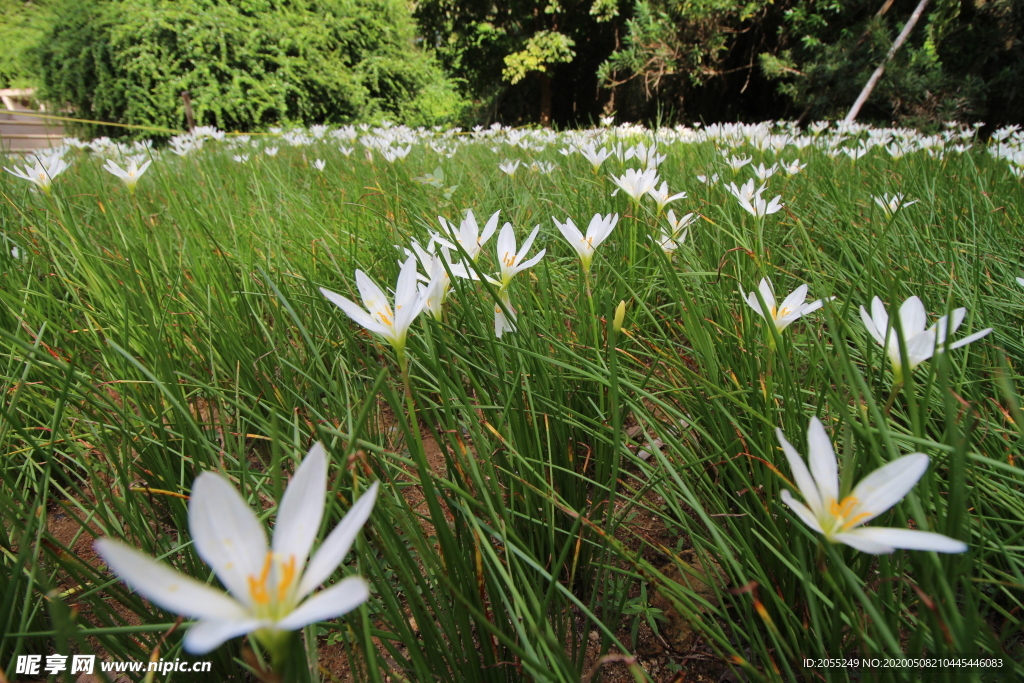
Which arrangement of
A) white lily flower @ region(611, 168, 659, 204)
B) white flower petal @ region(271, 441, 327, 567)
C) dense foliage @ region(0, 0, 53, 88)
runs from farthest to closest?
1. dense foliage @ region(0, 0, 53, 88)
2. white lily flower @ region(611, 168, 659, 204)
3. white flower petal @ region(271, 441, 327, 567)

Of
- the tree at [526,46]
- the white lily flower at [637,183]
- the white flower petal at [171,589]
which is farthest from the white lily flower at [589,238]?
the tree at [526,46]

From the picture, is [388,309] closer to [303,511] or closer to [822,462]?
[303,511]

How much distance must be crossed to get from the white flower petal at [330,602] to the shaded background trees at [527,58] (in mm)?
6390

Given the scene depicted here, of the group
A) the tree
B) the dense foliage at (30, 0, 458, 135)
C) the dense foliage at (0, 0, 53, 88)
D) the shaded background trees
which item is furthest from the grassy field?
the dense foliage at (0, 0, 53, 88)

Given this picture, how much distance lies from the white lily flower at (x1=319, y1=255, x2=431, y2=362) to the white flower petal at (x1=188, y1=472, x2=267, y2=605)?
0.28 meters

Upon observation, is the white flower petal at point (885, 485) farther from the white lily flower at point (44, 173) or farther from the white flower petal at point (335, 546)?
the white lily flower at point (44, 173)

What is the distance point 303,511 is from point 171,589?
4.0 inches

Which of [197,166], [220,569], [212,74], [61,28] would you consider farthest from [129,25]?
[220,569]

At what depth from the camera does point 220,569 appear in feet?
1.31

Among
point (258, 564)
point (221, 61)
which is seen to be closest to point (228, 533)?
point (258, 564)

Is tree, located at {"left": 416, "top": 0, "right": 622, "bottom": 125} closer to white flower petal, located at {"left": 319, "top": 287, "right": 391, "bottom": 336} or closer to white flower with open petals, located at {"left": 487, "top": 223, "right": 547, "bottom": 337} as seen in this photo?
white flower with open petals, located at {"left": 487, "top": 223, "right": 547, "bottom": 337}

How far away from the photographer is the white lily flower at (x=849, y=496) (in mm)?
469

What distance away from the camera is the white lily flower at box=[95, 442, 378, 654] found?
350mm

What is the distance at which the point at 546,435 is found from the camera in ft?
3.44
